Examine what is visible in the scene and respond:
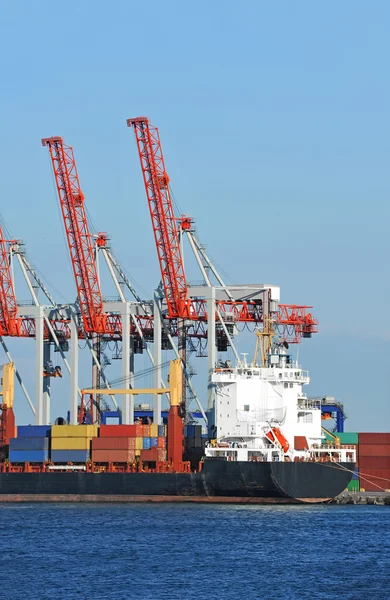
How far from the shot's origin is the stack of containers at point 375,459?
90.6 metres

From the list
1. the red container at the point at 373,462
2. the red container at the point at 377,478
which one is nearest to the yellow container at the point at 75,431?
the red container at the point at 373,462

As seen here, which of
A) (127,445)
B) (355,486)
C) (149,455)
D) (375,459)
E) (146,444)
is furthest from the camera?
(355,486)

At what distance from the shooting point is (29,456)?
84000 mm

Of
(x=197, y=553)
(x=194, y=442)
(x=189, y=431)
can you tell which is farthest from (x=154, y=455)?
(x=197, y=553)

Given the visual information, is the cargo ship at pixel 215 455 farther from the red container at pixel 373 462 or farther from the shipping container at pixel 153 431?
the red container at pixel 373 462

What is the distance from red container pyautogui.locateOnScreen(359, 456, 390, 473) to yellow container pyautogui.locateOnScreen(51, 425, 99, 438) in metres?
19.6

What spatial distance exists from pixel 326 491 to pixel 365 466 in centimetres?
1551

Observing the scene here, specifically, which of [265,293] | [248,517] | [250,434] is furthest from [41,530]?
[265,293]

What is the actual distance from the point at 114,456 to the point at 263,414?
10.1m

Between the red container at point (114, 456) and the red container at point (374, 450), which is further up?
the red container at point (374, 450)

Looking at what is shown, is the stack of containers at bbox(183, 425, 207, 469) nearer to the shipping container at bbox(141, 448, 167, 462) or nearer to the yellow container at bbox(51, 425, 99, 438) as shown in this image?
the shipping container at bbox(141, 448, 167, 462)

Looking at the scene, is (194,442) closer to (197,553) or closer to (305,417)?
(305,417)

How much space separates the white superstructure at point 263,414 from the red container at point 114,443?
5.74m

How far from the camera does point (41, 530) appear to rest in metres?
65.7
